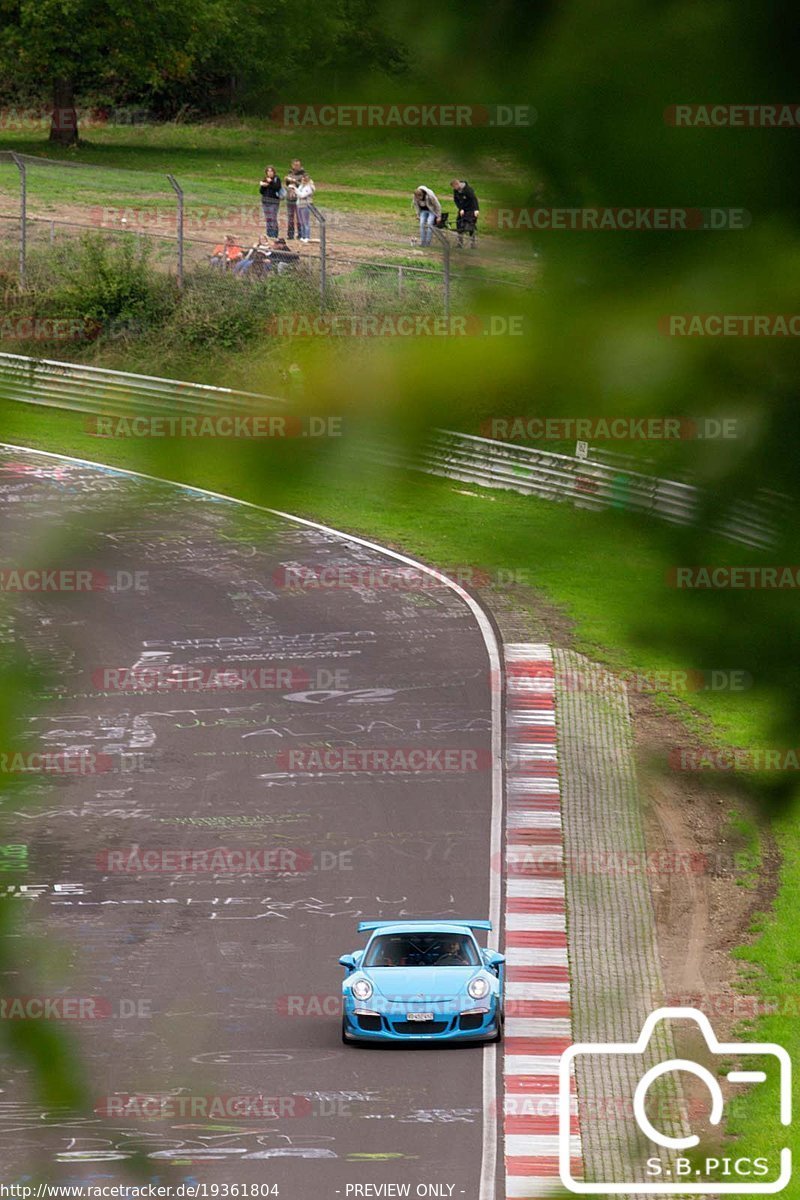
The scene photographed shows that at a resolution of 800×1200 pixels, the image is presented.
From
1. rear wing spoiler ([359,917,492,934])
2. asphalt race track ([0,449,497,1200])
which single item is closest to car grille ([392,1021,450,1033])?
asphalt race track ([0,449,497,1200])

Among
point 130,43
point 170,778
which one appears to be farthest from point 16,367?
point 170,778

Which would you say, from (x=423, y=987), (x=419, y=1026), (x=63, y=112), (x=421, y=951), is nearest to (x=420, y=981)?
(x=423, y=987)

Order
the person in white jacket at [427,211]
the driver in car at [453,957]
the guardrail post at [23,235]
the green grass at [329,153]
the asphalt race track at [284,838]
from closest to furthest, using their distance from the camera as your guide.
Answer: the green grass at [329,153], the person in white jacket at [427,211], the guardrail post at [23,235], the asphalt race track at [284,838], the driver in car at [453,957]

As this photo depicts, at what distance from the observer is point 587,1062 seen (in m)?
14.7

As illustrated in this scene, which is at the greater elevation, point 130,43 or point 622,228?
point 130,43

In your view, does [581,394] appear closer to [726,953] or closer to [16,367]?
[16,367]

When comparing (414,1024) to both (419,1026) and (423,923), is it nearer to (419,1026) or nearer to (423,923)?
(419,1026)

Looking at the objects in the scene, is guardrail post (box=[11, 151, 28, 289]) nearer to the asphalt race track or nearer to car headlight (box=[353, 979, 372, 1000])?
the asphalt race track

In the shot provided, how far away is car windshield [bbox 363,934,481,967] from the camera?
50.5 feet

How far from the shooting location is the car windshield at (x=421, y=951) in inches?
606

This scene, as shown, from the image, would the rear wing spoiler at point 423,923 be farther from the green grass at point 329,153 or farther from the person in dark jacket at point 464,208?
the person in dark jacket at point 464,208

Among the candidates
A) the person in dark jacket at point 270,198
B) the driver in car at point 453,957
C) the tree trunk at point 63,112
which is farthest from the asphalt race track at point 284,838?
the tree trunk at point 63,112

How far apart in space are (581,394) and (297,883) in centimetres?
1737

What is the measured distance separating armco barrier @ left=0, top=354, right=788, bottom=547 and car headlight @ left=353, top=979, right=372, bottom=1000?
46.7ft
